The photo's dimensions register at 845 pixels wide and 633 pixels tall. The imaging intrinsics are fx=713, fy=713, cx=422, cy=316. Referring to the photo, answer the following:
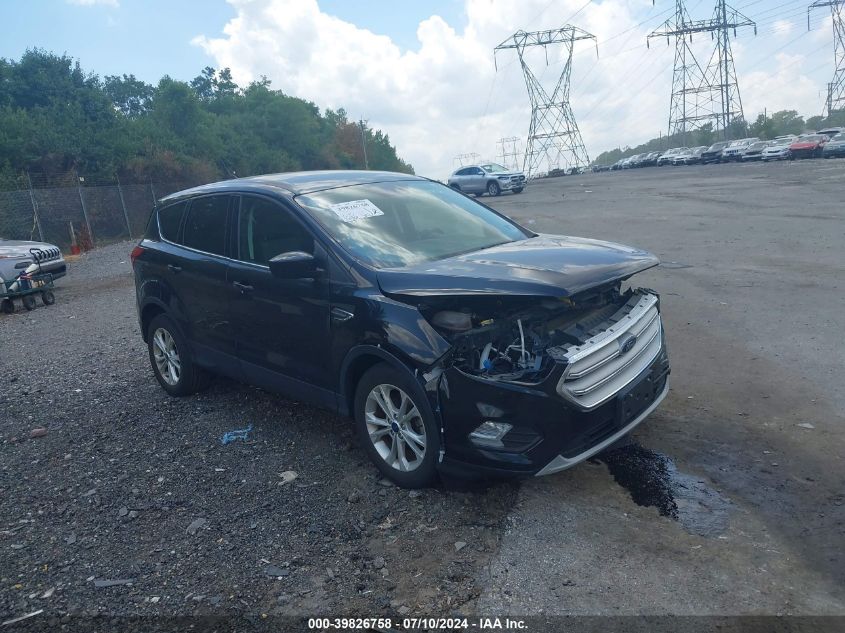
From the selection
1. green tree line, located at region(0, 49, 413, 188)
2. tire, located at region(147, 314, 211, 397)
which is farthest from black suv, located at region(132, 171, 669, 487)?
green tree line, located at region(0, 49, 413, 188)

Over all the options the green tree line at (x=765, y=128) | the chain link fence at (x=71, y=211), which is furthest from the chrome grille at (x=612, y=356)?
the green tree line at (x=765, y=128)

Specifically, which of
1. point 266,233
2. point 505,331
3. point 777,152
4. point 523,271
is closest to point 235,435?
point 266,233

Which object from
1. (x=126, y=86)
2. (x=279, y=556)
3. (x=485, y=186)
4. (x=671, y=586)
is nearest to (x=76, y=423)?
(x=279, y=556)

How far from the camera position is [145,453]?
5449 millimetres

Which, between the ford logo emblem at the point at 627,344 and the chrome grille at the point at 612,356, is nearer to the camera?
the chrome grille at the point at 612,356

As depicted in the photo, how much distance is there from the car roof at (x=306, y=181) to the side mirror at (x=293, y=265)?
0.80 meters

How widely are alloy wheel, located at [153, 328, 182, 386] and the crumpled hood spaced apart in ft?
9.55

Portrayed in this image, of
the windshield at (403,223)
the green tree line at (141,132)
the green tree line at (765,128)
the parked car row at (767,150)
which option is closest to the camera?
the windshield at (403,223)

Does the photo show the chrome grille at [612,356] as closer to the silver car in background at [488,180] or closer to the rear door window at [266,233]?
the rear door window at [266,233]

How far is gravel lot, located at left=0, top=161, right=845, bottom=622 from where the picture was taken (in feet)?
11.1

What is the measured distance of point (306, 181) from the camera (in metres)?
5.53

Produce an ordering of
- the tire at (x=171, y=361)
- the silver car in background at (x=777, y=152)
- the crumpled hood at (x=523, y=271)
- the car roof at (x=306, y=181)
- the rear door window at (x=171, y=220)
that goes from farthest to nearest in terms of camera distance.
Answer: the silver car in background at (x=777, y=152) → the rear door window at (x=171, y=220) → the tire at (x=171, y=361) → the car roof at (x=306, y=181) → the crumpled hood at (x=523, y=271)

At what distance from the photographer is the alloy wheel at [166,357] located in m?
6.49

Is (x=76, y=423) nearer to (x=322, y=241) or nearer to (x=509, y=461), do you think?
(x=322, y=241)
